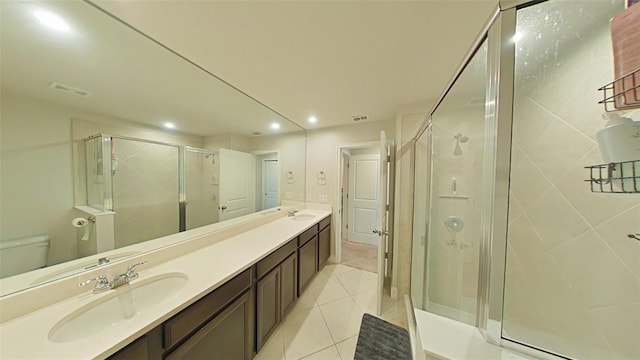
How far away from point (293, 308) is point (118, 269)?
5.18 ft

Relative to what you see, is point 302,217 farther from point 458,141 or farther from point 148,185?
point 458,141

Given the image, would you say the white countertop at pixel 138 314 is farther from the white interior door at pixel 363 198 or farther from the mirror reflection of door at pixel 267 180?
the white interior door at pixel 363 198

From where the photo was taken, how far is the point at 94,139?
1120 mm

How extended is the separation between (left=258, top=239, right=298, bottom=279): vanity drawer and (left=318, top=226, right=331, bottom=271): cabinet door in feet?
2.42

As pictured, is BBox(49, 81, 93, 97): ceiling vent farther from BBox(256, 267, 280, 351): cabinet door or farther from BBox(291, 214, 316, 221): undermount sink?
BBox(291, 214, 316, 221): undermount sink

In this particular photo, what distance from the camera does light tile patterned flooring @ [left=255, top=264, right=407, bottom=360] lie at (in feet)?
4.87

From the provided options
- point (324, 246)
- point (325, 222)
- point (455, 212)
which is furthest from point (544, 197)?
point (324, 246)

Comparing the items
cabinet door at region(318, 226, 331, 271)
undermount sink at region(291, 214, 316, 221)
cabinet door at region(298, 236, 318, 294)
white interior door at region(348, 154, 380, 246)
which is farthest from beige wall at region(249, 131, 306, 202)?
white interior door at region(348, 154, 380, 246)

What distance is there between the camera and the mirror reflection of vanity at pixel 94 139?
0.91 meters

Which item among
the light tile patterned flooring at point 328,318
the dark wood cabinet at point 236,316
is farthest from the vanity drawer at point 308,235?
the light tile patterned flooring at point 328,318

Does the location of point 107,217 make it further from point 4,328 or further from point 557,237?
point 557,237

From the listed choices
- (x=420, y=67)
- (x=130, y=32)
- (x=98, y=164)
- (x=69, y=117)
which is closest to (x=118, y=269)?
(x=98, y=164)

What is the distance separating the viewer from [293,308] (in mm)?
1967

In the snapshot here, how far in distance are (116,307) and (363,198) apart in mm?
3562
